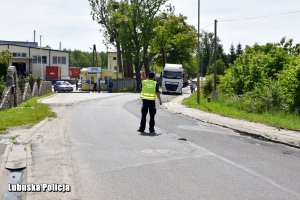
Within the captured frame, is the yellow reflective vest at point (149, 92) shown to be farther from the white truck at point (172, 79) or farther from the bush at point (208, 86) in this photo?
the white truck at point (172, 79)

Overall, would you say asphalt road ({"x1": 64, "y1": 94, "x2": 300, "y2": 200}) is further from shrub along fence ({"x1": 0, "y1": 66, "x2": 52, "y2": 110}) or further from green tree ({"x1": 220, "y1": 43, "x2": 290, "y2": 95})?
green tree ({"x1": 220, "y1": 43, "x2": 290, "y2": 95})

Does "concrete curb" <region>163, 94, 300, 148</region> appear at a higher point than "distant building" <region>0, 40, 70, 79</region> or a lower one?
lower

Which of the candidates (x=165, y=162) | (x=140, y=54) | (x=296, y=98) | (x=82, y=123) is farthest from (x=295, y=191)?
(x=140, y=54)

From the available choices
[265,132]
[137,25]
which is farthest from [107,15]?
[265,132]

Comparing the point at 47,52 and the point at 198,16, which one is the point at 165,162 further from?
the point at 47,52

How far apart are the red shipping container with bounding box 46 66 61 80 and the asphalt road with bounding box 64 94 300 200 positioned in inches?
2908

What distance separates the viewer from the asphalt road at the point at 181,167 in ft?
23.3

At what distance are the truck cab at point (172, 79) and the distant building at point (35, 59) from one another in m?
31.8

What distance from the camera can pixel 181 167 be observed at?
9.02 metres

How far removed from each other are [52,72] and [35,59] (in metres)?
3.96

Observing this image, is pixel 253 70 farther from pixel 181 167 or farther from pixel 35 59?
pixel 35 59

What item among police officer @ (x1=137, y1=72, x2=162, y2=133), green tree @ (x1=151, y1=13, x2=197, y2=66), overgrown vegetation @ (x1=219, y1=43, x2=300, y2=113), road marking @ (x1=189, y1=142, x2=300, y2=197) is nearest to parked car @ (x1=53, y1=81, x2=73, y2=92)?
green tree @ (x1=151, y1=13, x2=197, y2=66)

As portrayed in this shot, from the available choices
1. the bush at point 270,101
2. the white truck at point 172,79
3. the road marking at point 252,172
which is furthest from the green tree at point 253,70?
the road marking at point 252,172

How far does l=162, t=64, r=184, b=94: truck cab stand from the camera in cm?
5544
